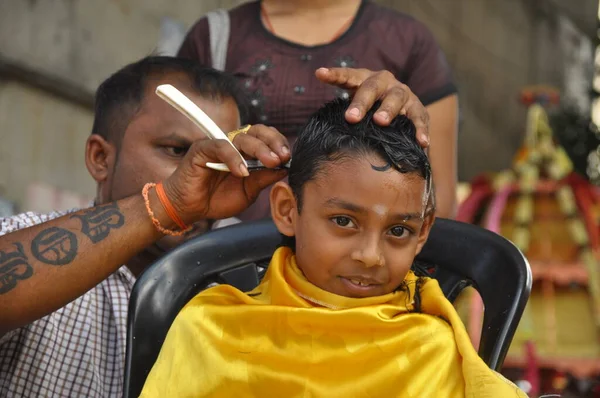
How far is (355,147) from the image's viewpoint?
6.58 feet

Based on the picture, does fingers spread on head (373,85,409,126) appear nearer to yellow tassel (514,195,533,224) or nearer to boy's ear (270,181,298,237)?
boy's ear (270,181,298,237)

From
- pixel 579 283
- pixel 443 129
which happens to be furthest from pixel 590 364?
pixel 443 129

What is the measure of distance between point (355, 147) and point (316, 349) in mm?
418

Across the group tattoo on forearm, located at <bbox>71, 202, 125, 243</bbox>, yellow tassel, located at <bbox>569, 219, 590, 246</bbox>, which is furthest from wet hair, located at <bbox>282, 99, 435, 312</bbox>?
yellow tassel, located at <bbox>569, 219, 590, 246</bbox>

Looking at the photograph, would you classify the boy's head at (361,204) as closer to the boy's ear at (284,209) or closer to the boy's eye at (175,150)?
the boy's ear at (284,209)

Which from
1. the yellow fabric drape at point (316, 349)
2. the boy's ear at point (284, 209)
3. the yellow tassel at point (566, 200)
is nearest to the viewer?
the yellow fabric drape at point (316, 349)

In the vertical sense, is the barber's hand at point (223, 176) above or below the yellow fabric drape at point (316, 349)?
above

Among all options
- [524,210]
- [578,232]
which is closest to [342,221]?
[578,232]

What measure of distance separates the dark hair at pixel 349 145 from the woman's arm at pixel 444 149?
696 millimetres

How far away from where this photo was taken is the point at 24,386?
2.22 meters

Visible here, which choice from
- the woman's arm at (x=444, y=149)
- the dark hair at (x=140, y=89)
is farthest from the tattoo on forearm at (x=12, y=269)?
the woman's arm at (x=444, y=149)

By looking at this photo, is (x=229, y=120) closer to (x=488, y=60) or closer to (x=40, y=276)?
(x=40, y=276)

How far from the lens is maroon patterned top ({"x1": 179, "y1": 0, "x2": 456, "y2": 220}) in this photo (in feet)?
9.30

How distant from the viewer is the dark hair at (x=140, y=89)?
2.63 m
